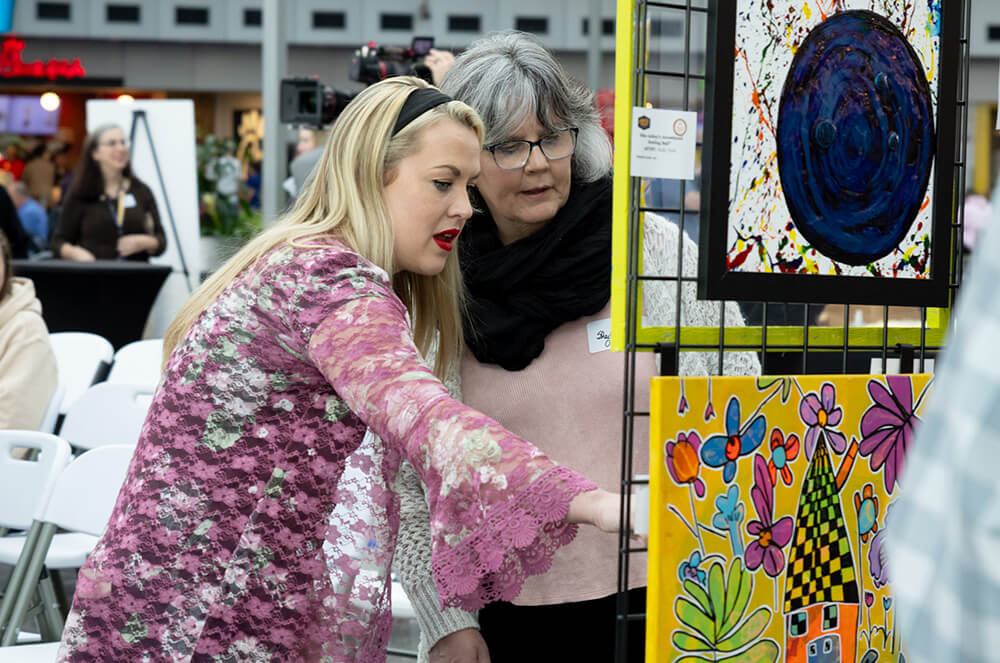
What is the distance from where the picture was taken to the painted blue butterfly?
37.1 inches

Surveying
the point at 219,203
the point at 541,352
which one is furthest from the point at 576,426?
the point at 219,203

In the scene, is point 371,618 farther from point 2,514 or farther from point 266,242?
point 2,514

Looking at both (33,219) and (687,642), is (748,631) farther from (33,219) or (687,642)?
(33,219)

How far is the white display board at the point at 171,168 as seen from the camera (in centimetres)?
594

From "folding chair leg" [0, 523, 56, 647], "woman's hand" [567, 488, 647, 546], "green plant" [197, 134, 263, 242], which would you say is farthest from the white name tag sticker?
"green plant" [197, 134, 263, 242]

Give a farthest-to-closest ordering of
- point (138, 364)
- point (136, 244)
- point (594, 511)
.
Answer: point (136, 244) → point (138, 364) → point (594, 511)

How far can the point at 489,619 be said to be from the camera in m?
1.53

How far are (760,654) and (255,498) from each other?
495mm

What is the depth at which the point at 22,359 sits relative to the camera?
3.40 meters

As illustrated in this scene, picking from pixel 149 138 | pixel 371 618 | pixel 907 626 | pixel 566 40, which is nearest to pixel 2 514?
pixel 371 618

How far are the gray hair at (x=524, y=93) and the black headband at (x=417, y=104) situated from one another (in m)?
0.26

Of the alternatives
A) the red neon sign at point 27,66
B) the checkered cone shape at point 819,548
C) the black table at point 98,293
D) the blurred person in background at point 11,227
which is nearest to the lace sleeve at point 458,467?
the checkered cone shape at point 819,548

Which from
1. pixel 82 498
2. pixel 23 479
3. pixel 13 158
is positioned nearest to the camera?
pixel 82 498

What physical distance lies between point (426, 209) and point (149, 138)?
17.3 feet
